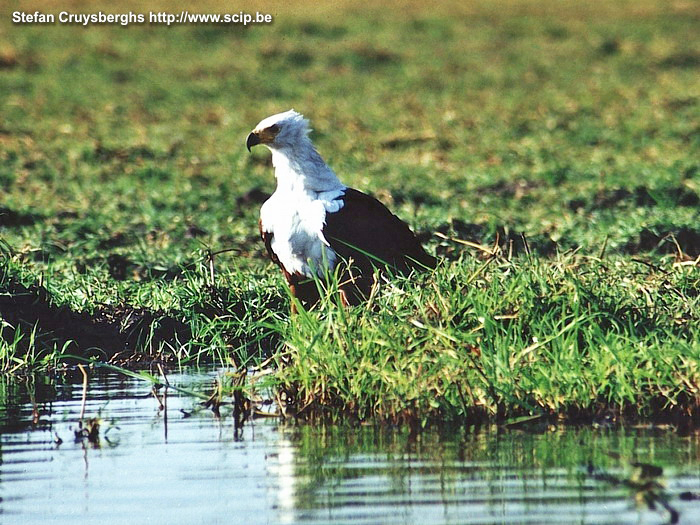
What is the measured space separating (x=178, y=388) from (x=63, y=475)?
1.40m

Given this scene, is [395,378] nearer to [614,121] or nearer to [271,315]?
[271,315]

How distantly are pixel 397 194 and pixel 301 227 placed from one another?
166 inches

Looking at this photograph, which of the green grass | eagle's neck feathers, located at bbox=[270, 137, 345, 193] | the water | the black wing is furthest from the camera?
eagle's neck feathers, located at bbox=[270, 137, 345, 193]

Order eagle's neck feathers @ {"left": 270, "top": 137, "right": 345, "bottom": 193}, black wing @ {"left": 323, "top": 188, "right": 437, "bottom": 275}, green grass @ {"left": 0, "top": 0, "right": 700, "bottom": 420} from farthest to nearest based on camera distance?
eagle's neck feathers @ {"left": 270, "top": 137, "right": 345, "bottom": 193}
black wing @ {"left": 323, "top": 188, "right": 437, "bottom": 275}
green grass @ {"left": 0, "top": 0, "right": 700, "bottom": 420}

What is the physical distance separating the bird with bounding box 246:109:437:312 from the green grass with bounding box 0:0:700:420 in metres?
0.37

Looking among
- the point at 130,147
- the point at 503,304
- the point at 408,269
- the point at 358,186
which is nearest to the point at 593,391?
the point at 503,304

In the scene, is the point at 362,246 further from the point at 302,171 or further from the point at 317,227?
the point at 302,171

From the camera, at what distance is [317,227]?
23.0 feet

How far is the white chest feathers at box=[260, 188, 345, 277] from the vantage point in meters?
7.03

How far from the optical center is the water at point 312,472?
424cm

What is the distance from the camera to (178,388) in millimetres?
6219

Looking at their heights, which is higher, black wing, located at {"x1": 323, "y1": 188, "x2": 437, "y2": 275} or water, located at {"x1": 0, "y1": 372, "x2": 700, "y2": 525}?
black wing, located at {"x1": 323, "y1": 188, "x2": 437, "y2": 275}

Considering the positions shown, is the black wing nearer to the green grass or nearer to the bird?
the bird

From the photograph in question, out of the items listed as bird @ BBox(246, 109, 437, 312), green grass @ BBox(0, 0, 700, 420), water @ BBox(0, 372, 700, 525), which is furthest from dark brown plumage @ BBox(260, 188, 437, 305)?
water @ BBox(0, 372, 700, 525)
